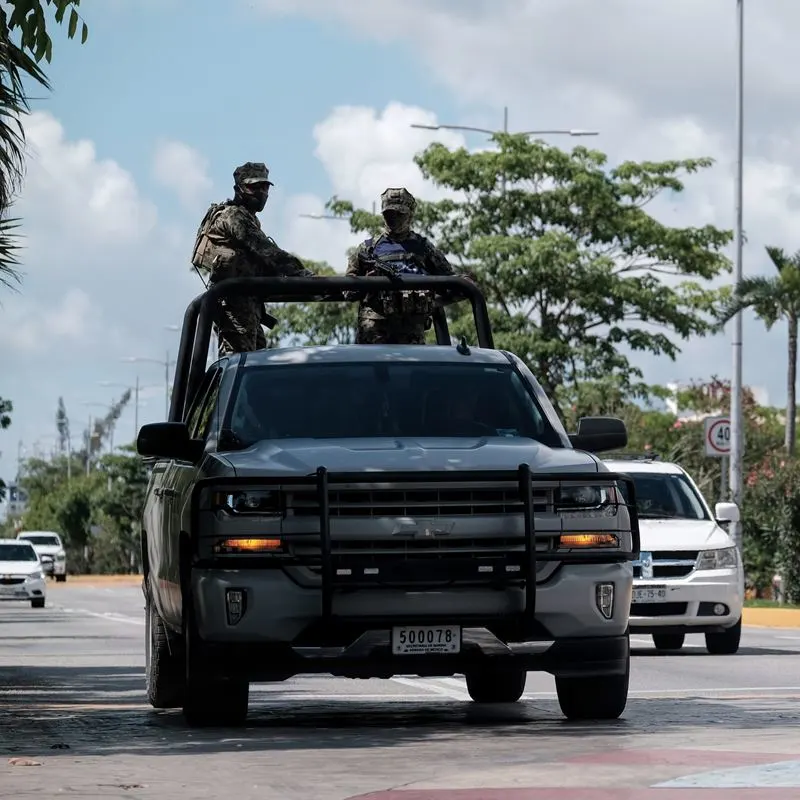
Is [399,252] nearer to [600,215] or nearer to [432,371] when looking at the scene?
[432,371]

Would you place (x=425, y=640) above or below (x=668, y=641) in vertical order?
above

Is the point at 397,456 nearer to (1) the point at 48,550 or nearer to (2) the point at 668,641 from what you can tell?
(2) the point at 668,641

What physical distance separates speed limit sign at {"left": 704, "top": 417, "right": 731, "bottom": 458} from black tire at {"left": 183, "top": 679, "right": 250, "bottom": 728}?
2505 centimetres

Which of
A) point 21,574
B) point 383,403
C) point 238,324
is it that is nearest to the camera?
point 383,403

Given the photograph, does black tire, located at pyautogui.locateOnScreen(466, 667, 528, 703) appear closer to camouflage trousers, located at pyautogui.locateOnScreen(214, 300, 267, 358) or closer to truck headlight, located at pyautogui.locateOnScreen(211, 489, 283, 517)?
camouflage trousers, located at pyautogui.locateOnScreen(214, 300, 267, 358)

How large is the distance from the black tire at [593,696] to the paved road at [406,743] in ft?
0.51

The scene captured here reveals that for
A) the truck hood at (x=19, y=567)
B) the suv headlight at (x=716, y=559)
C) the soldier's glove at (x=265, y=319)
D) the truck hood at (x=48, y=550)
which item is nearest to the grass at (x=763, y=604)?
the suv headlight at (x=716, y=559)

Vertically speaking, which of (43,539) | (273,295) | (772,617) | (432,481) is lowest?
(772,617)

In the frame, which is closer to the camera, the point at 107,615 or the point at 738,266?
the point at 107,615

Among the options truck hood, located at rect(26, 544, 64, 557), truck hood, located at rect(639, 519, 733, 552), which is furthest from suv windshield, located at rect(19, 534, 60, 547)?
truck hood, located at rect(639, 519, 733, 552)

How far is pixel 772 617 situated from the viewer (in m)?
30.8

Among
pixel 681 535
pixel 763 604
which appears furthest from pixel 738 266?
pixel 681 535

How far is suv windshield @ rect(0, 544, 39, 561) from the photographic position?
4716cm

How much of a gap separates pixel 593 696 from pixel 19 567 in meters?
35.5
